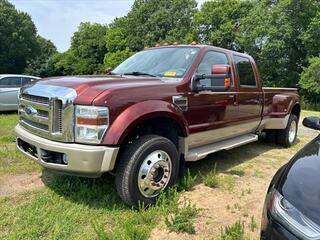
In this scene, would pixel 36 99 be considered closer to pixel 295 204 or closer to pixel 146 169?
pixel 146 169

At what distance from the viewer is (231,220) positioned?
11.8 feet

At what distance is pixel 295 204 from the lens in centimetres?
211

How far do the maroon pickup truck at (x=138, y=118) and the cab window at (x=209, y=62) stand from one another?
1 centimetres

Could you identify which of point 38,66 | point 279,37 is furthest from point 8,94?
point 38,66

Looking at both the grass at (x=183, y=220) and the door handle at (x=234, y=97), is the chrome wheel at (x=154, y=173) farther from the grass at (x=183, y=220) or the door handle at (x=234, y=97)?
the door handle at (x=234, y=97)

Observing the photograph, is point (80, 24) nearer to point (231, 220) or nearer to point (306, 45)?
point (306, 45)

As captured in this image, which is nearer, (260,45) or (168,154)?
(168,154)

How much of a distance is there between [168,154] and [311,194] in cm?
194

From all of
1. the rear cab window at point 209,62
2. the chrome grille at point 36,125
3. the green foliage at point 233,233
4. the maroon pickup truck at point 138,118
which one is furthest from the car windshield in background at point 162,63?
the green foliage at point 233,233

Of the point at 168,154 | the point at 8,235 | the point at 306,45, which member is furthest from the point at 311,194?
the point at 306,45

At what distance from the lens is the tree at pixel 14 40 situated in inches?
1786

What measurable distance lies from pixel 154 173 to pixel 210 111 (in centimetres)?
130

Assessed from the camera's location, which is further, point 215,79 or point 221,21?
point 221,21

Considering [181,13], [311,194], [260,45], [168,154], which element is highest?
[181,13]
